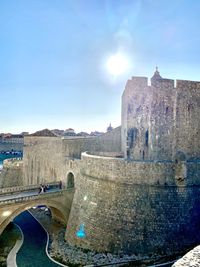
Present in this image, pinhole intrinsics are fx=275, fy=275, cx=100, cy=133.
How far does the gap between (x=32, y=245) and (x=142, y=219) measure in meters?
8.05

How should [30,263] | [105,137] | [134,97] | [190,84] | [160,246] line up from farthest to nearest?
[105,137], [134,97], [190,84], [30,263], [160,246]

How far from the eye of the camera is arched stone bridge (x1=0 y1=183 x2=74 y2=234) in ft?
55.1

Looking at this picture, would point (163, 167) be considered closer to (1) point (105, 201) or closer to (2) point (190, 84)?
(1) point (105, 201)

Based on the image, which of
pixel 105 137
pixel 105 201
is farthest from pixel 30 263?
pixel 105 137

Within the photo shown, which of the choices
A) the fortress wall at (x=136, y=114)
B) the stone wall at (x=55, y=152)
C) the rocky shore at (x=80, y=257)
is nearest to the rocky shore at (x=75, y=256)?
the rocky shore at (x=80, y=257)

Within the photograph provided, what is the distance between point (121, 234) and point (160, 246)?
2.11 meters

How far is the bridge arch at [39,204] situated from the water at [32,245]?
1.63m

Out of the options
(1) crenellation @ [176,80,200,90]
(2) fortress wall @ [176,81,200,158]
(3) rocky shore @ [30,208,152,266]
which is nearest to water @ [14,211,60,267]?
(3) rocky shore @ [30,208,152,266]

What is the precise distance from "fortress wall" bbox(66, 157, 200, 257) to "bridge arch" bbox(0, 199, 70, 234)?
172 inches

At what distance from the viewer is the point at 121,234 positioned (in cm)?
1478

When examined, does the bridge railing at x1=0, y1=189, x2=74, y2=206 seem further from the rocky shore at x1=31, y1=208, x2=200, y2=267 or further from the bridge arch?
the rocky shore at x1=31, y1=208, x2=200, y2=267

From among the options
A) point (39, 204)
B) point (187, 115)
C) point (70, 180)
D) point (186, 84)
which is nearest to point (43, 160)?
point (70, 180)

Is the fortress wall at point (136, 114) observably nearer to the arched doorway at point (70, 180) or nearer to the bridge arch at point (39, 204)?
the arched doorway at point (70, 180)

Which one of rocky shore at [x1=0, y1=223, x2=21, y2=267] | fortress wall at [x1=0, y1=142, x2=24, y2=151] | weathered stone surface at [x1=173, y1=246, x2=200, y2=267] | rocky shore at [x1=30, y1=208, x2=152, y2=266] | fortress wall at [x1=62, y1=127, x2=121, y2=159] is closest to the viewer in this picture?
weathered stone surface at [x1=173, y1=246, x2=200, y2=267]
